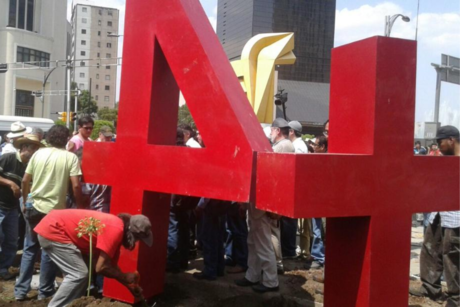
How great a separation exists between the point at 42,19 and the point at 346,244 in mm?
42217

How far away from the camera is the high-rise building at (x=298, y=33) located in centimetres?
4638

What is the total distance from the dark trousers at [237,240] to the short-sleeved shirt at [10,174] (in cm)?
264

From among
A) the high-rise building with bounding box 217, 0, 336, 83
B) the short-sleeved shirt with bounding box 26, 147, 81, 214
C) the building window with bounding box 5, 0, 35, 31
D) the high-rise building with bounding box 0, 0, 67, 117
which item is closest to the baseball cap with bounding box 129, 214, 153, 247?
the short-sleeved shirt with bounding box 26, 147, 81, 214

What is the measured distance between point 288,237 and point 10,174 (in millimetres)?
3842

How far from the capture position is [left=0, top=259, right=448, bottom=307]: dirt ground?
4.79 meters

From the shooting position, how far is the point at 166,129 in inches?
175

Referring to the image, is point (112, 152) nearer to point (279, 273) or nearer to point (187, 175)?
point (187, 175)

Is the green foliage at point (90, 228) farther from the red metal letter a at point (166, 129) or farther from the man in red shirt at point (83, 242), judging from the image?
the red metal letter a at point (166, 129)

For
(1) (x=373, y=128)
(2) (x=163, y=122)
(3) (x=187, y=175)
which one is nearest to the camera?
(1) (x=373, y=128)

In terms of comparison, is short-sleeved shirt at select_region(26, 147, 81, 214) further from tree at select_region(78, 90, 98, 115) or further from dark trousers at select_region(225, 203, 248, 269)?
tree at select_region(78, 90, 98, 115)

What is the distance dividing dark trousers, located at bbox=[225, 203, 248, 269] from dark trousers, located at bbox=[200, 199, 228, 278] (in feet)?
1.74

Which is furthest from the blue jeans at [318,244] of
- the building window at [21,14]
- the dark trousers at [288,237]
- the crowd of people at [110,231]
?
the building window at [21,14]

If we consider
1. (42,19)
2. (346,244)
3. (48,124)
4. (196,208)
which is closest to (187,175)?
(346,244)

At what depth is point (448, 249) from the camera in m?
4.82
